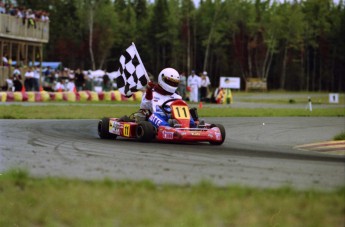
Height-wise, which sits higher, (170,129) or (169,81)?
(169,81)

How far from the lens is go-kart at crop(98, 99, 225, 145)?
10.7 m

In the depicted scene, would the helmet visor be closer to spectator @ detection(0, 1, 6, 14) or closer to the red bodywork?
the red bodywork

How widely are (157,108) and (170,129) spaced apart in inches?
34.3

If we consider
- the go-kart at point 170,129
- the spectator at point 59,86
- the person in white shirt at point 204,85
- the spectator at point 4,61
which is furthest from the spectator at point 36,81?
the go-kart at point 170,129

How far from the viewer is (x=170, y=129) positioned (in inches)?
423

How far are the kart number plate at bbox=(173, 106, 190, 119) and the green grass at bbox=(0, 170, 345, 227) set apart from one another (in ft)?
19.2

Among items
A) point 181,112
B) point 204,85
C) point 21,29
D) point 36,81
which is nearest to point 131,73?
point 181,112

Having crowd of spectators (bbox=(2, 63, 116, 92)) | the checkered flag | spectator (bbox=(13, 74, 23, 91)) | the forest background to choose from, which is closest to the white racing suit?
the checkered flag

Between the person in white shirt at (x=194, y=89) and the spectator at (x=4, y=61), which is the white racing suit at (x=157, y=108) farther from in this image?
the spectator at (x=4, y=61)

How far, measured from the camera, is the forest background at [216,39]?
69500 millimetres

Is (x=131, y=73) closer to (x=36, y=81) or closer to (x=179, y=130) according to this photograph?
(x=179, y=130)

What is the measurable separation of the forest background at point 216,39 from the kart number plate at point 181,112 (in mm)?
55345

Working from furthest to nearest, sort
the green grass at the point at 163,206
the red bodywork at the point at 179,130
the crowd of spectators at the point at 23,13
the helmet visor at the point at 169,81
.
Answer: the crowd of spectators at the point at 23,13 < the helmet visor at the point at 169,81 < the red bodywork at the point at 179,130 < the green grass at the point at 163,206

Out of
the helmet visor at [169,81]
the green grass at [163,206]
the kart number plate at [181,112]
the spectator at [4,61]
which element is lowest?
the green grass at [163,206]
